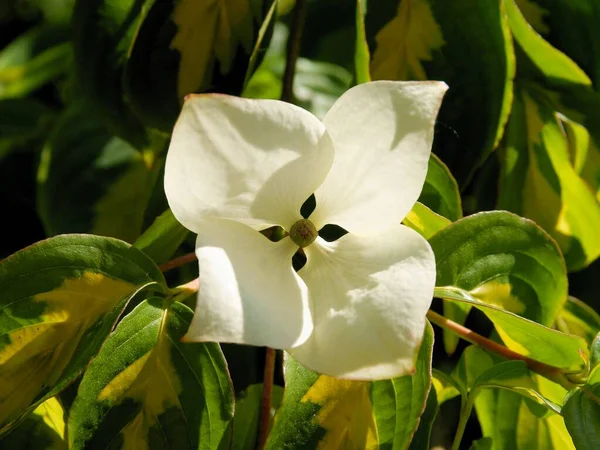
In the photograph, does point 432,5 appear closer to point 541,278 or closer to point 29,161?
point 541,278

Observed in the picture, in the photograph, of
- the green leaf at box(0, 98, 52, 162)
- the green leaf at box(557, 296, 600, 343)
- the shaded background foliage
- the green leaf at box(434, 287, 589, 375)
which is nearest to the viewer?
the green leaf at box(434, 287, 589, 375)

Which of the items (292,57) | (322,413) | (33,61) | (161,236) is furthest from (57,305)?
(33,61)

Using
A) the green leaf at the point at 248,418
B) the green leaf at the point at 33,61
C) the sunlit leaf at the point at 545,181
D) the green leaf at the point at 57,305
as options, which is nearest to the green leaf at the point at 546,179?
the sunlit leaf at the point at 545,181

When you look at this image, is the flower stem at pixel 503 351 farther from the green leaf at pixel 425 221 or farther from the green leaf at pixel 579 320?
the green leaf at pixel 579 320

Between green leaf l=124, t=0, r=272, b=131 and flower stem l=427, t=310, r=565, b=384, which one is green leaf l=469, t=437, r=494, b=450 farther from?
green leaf l=124, t=0, r=272, b=131

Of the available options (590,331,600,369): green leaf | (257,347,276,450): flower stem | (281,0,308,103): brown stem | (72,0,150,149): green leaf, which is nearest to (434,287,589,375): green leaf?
(590,331,600,369): green leaf

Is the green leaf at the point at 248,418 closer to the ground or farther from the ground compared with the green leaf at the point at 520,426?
farther from the ground

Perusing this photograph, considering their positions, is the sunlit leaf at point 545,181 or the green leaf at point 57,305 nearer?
the green leaf at point 57,305
